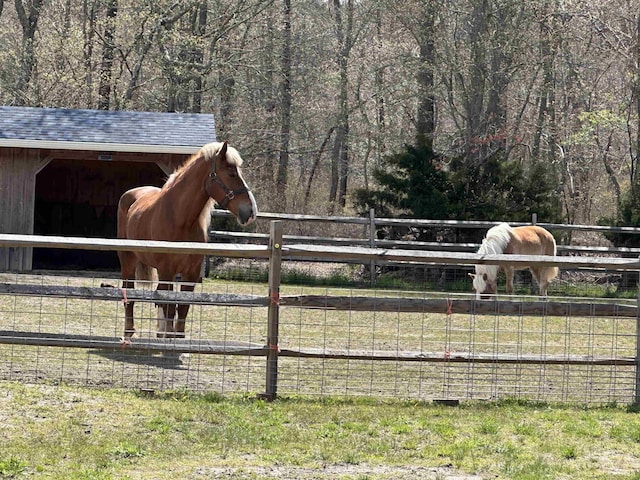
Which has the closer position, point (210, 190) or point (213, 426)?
point (213, 426)

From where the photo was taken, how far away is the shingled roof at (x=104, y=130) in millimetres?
18859

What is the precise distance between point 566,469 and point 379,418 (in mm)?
1643

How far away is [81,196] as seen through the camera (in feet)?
74.0

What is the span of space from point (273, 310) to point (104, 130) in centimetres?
1261

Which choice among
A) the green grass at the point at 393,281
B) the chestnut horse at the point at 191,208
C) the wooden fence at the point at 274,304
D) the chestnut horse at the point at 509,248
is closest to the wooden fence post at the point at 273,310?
the wooden fence at the point at 274,304

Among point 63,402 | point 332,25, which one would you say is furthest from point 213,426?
point 332,25

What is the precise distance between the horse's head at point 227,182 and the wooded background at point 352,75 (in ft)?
48.5

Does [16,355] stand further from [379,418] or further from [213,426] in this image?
[379,418]

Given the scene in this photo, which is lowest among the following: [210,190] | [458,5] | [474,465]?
[474,465]

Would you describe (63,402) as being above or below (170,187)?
below

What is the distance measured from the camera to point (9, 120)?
65.6 ft

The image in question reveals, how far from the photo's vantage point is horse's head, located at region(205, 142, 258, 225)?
401 inches

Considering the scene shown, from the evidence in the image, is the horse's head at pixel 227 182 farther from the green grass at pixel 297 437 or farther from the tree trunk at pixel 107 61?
the tree trunk at pixel 107 61

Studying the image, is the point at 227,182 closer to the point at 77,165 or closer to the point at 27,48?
the point at 77,165
